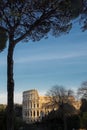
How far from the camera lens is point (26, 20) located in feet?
49.9

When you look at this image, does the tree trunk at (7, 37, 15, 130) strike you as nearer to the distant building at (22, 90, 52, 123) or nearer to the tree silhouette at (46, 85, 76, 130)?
the tree silhouette at (46, 85, 76, 130)

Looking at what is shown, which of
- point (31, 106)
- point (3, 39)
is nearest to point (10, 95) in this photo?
point (3, 39)

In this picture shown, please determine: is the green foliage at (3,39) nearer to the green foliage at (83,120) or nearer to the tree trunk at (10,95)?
the tree trunk at (10,95)

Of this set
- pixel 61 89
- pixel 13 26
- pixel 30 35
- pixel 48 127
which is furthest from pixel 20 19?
pixel 61 89

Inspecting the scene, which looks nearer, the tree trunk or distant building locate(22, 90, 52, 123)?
the tree trunk

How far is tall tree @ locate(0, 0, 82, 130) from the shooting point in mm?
14370

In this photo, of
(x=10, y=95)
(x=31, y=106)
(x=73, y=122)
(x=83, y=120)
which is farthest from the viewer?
(x=31, y=106)

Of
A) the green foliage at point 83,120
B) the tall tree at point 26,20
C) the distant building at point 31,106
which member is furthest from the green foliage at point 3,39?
the distant building at point 31,106

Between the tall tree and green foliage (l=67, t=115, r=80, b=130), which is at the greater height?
the tall tree

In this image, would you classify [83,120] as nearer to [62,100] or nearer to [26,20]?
[62,100]

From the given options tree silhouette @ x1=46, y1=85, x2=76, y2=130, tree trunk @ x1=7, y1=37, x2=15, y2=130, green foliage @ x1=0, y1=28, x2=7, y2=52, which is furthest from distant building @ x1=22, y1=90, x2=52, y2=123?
tree trunk @ x1=7, y1=37, x2=15, y2=130

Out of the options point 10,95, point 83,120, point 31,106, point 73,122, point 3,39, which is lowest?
point 73,122

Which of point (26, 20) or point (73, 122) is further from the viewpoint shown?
point (73, 122)

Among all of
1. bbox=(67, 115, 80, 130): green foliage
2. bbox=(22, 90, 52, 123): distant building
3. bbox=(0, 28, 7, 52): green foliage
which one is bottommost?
bbox=(67, 115, 80, 130): green foliage
